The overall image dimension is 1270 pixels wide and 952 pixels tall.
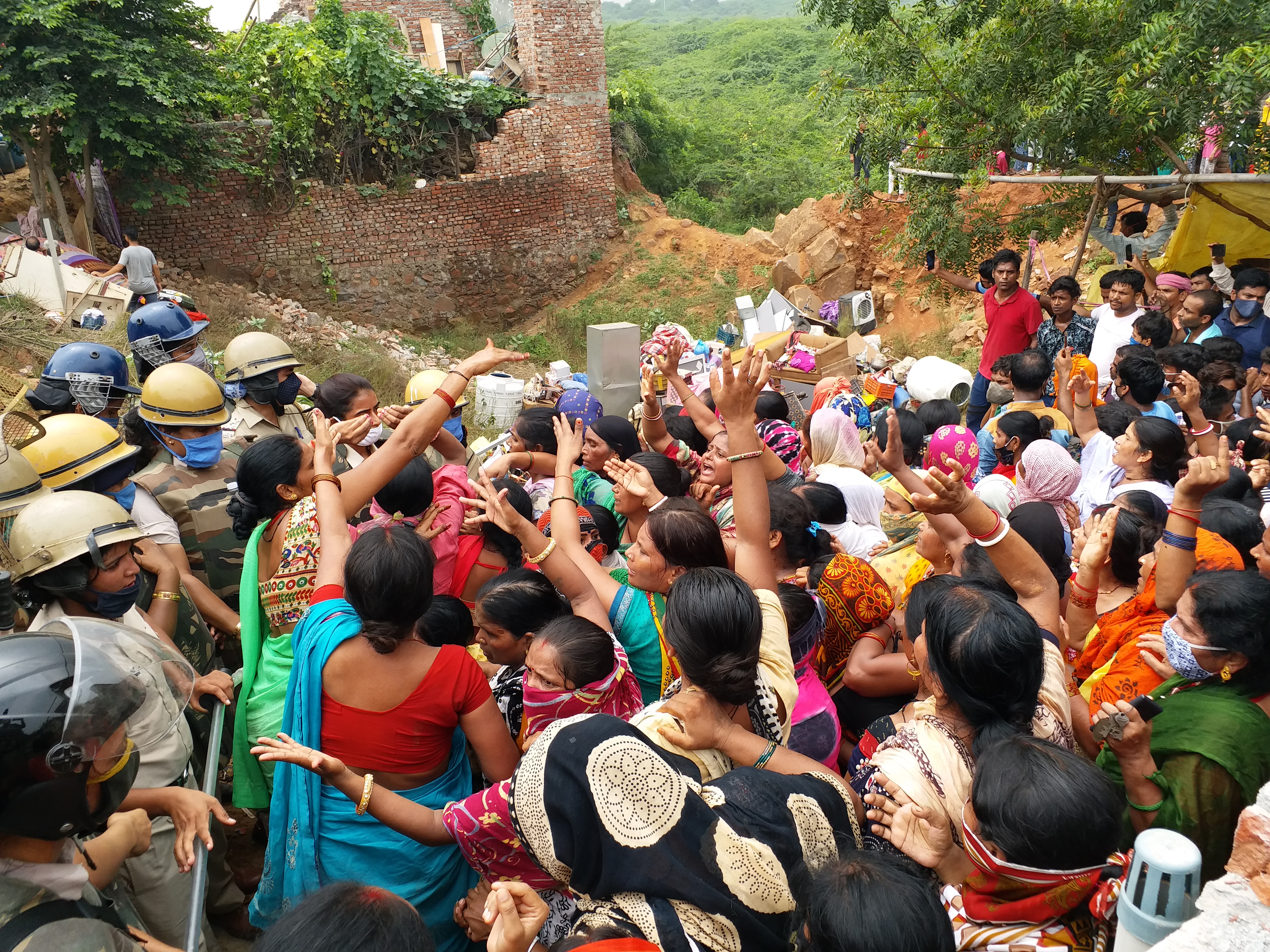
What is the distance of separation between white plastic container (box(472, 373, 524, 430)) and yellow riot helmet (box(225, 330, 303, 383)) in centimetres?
252

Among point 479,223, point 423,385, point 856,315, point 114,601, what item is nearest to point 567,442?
point 114,601

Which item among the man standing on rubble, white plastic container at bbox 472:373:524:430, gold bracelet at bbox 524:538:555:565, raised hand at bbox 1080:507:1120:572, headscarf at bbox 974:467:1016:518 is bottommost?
white plastic container at bbox 472:373:524:430

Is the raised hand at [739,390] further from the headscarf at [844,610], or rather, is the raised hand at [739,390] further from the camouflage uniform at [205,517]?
the camouflage uniform at [205,517]

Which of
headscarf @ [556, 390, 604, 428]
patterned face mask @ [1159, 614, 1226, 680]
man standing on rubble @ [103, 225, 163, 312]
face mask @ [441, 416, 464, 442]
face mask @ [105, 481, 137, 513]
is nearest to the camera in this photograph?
patterned face mask @ [1159, 614, 1226, 680]

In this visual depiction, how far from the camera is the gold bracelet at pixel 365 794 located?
183 centimetres

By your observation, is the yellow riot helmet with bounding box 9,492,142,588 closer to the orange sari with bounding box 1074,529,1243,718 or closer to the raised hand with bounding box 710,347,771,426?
the raised hand with bounding box 710,347,771,426

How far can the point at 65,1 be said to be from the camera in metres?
9.10

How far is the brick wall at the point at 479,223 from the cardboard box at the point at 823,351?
284 inches

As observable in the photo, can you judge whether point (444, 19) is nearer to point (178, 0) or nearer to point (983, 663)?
point (178, 0)

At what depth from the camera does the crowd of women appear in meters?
1.37

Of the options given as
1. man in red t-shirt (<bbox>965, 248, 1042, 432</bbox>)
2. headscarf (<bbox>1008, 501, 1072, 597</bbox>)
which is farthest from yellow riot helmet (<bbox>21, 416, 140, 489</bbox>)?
man in red t-shirt (<bbox>965, 248, 1042, 432</bbox>)

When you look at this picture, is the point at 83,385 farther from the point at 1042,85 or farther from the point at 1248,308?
the point at 1042,85

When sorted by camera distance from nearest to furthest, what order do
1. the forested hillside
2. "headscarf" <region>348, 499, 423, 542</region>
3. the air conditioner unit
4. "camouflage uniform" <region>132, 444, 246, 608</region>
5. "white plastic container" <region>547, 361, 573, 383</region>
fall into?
"headscarf" <region>348, 499, 423, 542</region> → "camouflage uniform" <region>132, 444, 246, 608</region> → "white plastic container" <region>547, 361, 573, 383</region> → the air conditioner unit → the forested hillside

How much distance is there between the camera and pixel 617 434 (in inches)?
151
